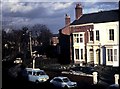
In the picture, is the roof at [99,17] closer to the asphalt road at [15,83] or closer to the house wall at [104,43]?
the house wall at [104,43]

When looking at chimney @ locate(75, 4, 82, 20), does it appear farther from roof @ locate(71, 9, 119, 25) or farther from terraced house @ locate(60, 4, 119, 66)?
roof @ locate(71, 9, 119, 25)

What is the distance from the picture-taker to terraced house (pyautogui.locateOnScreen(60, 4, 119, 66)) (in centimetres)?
802

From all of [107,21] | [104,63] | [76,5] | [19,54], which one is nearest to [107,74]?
[104,63]

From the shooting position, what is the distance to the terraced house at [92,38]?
8016 mm

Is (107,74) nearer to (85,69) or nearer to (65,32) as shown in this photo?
(85,69)

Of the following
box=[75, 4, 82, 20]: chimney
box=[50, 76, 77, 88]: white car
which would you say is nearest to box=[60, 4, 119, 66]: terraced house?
box=[75, 4, 82, 20]: chimney

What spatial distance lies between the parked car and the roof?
1.64 m

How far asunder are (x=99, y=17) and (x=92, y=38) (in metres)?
0.62

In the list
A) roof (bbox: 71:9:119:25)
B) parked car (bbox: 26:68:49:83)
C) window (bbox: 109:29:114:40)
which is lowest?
parked car (bbox: 26:68:49:83)

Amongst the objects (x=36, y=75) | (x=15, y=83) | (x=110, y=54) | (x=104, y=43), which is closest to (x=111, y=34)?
(x=104, y=43)

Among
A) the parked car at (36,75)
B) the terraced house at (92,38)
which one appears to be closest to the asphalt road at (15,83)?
the parked car at (36,75)

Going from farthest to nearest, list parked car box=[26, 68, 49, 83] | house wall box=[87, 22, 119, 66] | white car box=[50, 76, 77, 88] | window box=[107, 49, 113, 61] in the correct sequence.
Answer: parked car box=[26, 68, 49, 83] → white car box=[50, 76, 77, 88] → window box=[107, 49, 113, 61] → house wall box=[87, 22, 119, 66]

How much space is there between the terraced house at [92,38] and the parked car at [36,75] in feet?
2.74

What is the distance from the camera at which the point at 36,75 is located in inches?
334
